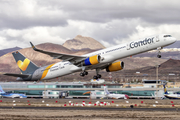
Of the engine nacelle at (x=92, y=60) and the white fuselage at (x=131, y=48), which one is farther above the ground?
the white fuselage at (x=131, y=48)

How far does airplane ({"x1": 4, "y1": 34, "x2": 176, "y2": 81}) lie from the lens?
51.0 meters

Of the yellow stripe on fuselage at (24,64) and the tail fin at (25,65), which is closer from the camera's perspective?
the tail fin at (25,65)

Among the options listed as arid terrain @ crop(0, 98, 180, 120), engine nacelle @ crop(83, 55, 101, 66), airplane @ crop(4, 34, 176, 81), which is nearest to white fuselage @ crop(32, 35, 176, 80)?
airplane @ crop(4, 34, 176, 81)

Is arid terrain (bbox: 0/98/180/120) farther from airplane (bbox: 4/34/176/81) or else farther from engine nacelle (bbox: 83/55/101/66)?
airplane (bbox: 4/34/176/81)

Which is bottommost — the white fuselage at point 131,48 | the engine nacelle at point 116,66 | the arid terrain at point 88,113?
the arid terrain at point 88,113

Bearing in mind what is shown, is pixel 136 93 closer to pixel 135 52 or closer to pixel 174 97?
pixel 174 97

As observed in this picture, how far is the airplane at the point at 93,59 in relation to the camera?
2009 inches

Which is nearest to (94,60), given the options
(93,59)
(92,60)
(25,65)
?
(93,59)

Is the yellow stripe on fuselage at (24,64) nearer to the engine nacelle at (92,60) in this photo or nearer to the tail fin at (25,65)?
the tail fin at (25,65)

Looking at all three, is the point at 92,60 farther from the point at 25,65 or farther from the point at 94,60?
the point at 25,65

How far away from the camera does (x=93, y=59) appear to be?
182ft

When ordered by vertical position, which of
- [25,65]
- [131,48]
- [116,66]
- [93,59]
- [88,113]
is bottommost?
[88,113]

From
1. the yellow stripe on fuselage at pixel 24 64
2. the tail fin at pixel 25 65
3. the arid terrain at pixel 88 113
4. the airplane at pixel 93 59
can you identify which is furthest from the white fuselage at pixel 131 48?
the yellow stripe on fuselage at pixel 24 64

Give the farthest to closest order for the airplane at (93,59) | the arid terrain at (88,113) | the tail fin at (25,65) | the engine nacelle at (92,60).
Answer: the tail fin at (25,65), the engine nacelle at (92,60), the airplane at (93,59), the arid terrain at (88,113)
